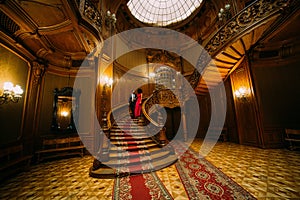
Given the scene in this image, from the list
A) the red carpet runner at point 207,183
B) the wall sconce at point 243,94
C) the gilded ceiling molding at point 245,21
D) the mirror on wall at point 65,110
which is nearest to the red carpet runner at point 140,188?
the red carpet runner at point 207,183

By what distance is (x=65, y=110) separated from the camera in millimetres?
4676

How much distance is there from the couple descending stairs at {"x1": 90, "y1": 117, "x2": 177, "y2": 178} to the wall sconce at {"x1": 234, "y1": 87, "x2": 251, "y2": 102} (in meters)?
4.29

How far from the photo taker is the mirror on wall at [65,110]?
14.7ft

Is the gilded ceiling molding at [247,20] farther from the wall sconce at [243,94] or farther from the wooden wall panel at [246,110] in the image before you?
the wall sconce at [243,94]

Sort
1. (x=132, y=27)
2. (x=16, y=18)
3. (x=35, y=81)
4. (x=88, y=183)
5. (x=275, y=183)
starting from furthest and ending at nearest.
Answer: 1. (x=132, y=27)
2. (x=35, y=81)
3. (x=16, y=18)
4. (x=88, y=183)
5. (x=275, y=183)

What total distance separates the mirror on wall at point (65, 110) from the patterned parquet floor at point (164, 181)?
4.66 feet

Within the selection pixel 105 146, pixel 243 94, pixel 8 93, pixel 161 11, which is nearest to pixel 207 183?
pixel 105 146

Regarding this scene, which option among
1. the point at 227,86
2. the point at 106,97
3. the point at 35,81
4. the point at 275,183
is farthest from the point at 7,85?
the point at 227,86

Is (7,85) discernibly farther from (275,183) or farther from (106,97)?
(275,183)

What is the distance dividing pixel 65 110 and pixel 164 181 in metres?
4.45

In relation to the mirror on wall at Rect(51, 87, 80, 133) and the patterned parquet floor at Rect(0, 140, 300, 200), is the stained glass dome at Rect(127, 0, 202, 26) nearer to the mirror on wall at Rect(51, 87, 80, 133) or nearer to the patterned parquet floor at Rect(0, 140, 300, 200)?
the mirror on wall at Rect(51, 87, 80, 133)

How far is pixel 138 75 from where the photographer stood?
28.1 ft

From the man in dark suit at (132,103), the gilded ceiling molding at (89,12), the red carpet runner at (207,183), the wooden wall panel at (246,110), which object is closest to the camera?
the red carpet runner at (207,183)

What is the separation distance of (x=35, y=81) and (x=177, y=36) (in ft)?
32.0
